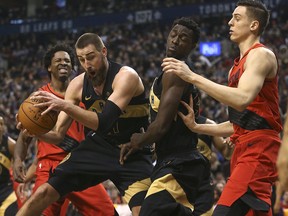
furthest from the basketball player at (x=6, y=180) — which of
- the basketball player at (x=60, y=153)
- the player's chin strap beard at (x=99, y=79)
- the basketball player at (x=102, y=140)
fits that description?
the player's chin strap beard at (x=99, y=79)

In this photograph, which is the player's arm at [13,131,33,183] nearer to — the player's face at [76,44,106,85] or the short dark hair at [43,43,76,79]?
the short dark hair at [43,43,76,79]

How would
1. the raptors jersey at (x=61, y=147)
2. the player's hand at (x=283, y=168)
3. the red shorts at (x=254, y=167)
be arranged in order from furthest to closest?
the raptors jersey at (x=61, y=147), the red shorts at (x=254, y=167), the player's hand at (x=283, y=168)

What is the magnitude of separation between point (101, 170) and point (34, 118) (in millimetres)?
755

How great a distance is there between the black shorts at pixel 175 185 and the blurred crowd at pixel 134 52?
26.7 ft

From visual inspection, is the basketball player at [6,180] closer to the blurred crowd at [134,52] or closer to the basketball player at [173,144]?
the basketball player at [173,144]

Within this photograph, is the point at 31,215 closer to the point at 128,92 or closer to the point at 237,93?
the point at 128,92

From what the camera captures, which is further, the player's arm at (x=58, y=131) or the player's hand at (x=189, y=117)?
the player's arm at (x=58, y=131)

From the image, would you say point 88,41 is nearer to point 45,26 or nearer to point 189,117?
point 189,117

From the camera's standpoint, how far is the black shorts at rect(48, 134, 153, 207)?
506 centimetres

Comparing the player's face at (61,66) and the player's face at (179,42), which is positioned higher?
the player's face at (179,42)

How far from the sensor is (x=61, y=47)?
6.65 meters

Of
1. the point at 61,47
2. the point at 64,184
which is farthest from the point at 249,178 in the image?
the point at 61,47

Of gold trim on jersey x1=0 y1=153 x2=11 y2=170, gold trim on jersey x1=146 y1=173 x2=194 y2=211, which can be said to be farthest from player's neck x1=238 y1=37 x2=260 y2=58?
gold trim on jersey x1=0 y1=153 x2=11 y2=170

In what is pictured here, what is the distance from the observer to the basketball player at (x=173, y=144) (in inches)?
171
